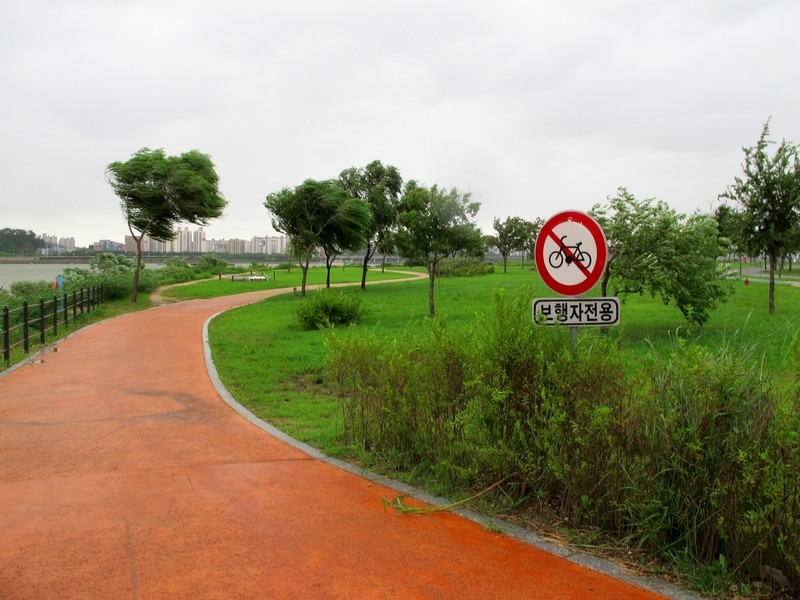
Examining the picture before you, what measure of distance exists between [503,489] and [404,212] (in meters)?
15.9

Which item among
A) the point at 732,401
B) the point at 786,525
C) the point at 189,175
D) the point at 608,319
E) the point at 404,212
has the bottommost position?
the point at 786,525

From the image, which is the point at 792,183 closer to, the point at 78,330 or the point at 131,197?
the point at 78,330

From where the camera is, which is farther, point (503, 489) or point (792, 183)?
point (792, 183)

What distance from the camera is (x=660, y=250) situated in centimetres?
1285

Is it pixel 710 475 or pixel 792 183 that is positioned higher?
pixel 792 183

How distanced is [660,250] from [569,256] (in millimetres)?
9086

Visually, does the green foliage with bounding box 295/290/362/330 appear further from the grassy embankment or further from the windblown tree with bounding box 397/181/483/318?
the grassy embankment

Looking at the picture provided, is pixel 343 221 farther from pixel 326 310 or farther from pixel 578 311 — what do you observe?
pixel 578 311

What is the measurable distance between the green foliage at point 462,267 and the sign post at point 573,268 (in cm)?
5104

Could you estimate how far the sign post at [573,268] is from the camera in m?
4.62

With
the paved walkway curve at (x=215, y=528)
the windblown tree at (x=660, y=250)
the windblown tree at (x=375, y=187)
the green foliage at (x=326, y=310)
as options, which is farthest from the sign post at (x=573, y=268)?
the windblown tree at (x=375, y=187)

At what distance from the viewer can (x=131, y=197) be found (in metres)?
29.7

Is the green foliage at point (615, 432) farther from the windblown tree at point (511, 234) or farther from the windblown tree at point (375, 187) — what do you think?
the windblown tree at point (511, 234)

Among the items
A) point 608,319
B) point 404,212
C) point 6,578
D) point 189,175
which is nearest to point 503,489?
point 608,319
